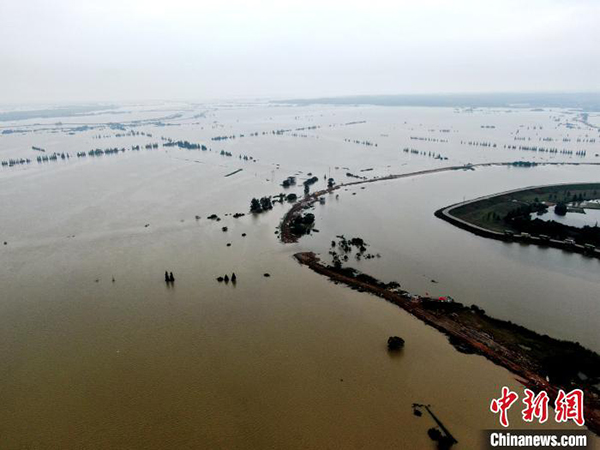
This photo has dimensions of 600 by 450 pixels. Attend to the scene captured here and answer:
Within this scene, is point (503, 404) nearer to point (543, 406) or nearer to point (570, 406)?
point (543, 406)

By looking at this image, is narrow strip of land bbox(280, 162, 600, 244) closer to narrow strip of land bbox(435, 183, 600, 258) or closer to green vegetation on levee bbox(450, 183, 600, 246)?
narrow strip of land bbox(435, 183, 600, 258)

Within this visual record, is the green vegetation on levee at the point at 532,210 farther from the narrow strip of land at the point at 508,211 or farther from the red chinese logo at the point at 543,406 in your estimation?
the red chinese logo at the point at 543,406

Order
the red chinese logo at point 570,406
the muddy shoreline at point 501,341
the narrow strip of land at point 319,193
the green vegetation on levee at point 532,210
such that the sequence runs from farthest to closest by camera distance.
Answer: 1. the narrow strip of land at point 319,193
2. the green vegetation on levee at point 532,210
3. the muddy shoreline at point 501,341
4. the red chinese logo at point 570,406

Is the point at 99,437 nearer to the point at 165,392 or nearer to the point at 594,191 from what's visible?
the point at 165,392

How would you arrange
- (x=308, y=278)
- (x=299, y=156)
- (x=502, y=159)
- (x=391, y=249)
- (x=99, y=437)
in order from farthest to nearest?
(x=299, y=156) → (x=502, y=159) → (x=391, y=249) → (x=308, y=278) → (x=99, y=437)

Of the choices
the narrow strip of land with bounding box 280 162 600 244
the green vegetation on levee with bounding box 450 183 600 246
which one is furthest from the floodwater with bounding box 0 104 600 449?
the green vegetation on levee with bounding box 450 183 600 246

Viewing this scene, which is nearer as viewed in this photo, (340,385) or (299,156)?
(340,385)

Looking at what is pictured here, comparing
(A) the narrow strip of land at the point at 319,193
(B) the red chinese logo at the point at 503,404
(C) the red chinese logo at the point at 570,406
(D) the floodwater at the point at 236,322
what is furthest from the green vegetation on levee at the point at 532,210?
(B) the red chinese logo at the point at 503,404

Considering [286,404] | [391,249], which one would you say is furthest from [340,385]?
[391,249]

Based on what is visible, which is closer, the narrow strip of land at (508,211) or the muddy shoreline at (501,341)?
the muddy shoreline at (501,341)
